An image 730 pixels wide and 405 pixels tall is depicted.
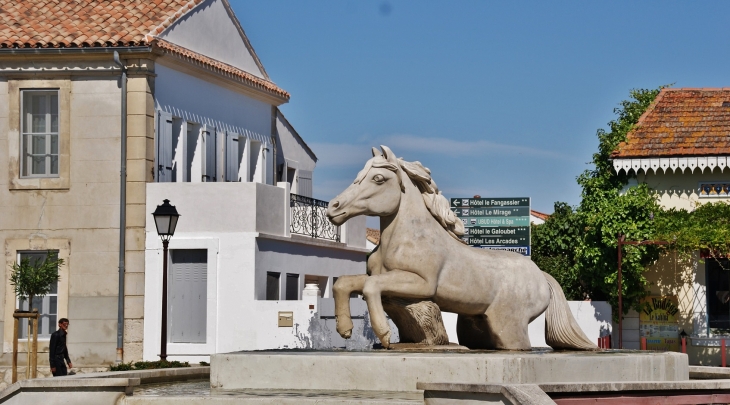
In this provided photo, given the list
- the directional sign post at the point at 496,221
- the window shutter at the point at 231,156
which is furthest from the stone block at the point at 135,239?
the directional sign post at the point at 496,221

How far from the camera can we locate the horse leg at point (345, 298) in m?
13.8

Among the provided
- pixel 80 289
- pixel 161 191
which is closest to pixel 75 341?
pixel 80 289

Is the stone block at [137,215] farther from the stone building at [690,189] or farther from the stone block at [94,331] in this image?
the stone building at [690,189]

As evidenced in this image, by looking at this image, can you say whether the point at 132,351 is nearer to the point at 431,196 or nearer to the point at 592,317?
the point at 592,317

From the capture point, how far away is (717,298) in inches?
1135

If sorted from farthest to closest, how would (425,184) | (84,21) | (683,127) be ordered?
(683,127)
(84,21)
(425,184)

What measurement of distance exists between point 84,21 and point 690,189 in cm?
1303

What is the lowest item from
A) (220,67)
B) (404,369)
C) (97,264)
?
(404,369)

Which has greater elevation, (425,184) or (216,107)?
(216,107)

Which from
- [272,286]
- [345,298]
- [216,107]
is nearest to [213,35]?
[216,107]

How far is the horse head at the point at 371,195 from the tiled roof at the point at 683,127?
15689 mm

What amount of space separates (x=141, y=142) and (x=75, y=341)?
13.5ft

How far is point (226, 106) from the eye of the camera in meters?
31.8

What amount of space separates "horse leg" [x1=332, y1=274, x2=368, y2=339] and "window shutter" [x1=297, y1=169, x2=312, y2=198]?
75.4 feet
